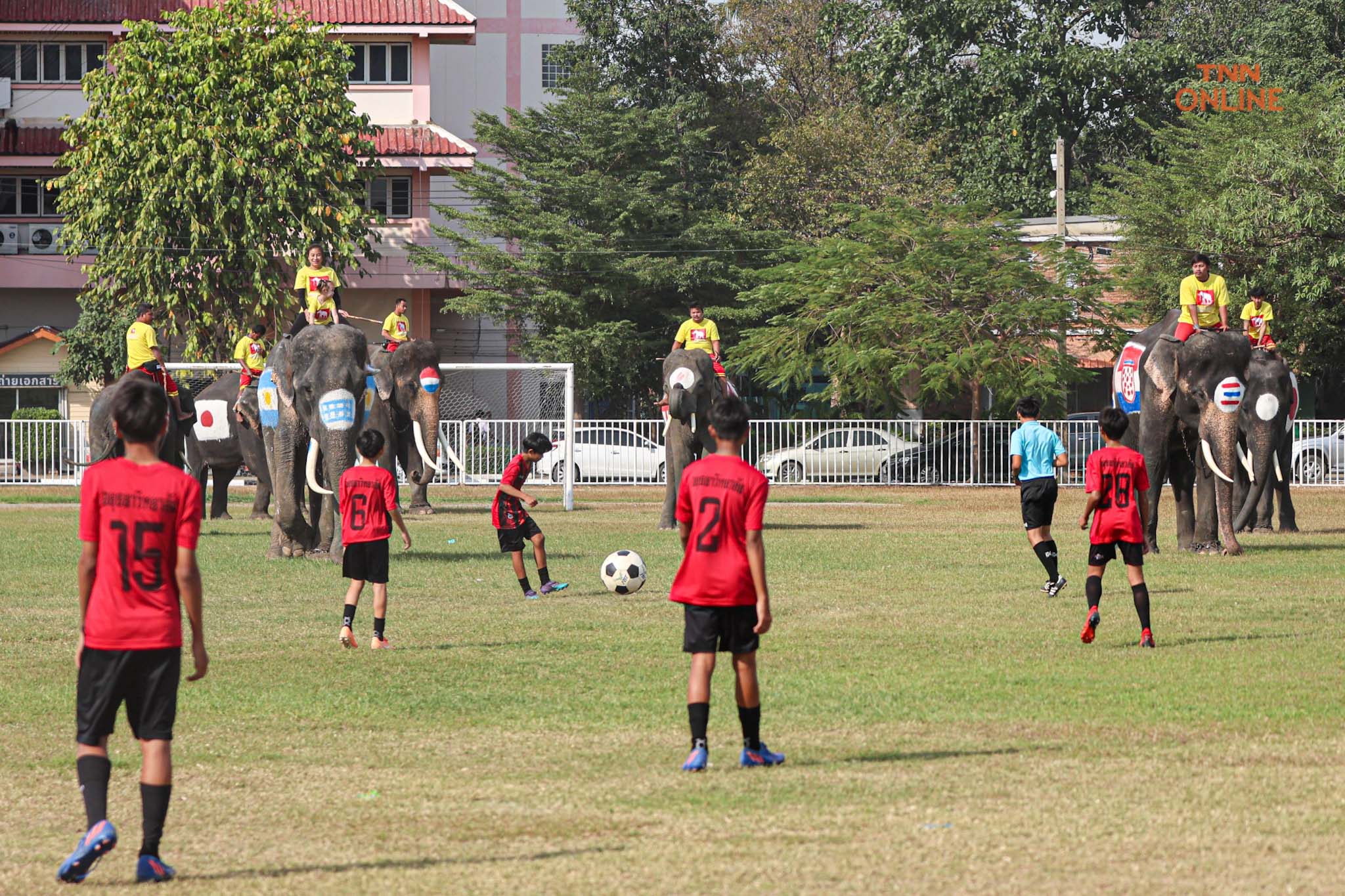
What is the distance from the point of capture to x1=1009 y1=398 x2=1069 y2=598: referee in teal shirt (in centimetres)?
1570

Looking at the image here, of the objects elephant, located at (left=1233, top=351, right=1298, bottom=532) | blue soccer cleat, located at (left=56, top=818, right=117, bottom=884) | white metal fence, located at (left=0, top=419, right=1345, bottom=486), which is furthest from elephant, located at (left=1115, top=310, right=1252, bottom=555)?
white metal fence, located at (left=0, top=419, right=1345, bottom=486)

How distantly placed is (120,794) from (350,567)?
449 centimetres

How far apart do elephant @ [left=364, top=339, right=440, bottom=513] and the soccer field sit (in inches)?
377

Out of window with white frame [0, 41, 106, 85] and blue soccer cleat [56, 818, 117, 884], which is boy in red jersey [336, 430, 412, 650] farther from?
window with white frame [0, 41, 106, 85]

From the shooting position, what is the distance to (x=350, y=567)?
39.3 ft

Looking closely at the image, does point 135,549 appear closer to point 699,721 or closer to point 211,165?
point 699,721

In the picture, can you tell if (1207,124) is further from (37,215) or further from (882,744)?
(882,744)

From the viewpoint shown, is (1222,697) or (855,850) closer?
(855,850)

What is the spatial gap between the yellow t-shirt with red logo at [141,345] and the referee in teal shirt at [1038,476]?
10.1 m

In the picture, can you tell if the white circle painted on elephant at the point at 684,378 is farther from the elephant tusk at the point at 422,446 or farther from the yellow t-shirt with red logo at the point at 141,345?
the yellow t-shirt with red logo at the point at 141,345

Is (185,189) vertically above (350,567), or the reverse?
(185,189)

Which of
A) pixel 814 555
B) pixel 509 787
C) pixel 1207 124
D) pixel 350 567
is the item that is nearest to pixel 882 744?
pixel 509 787

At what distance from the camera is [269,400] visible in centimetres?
1922

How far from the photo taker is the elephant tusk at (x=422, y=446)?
79.7 feet
